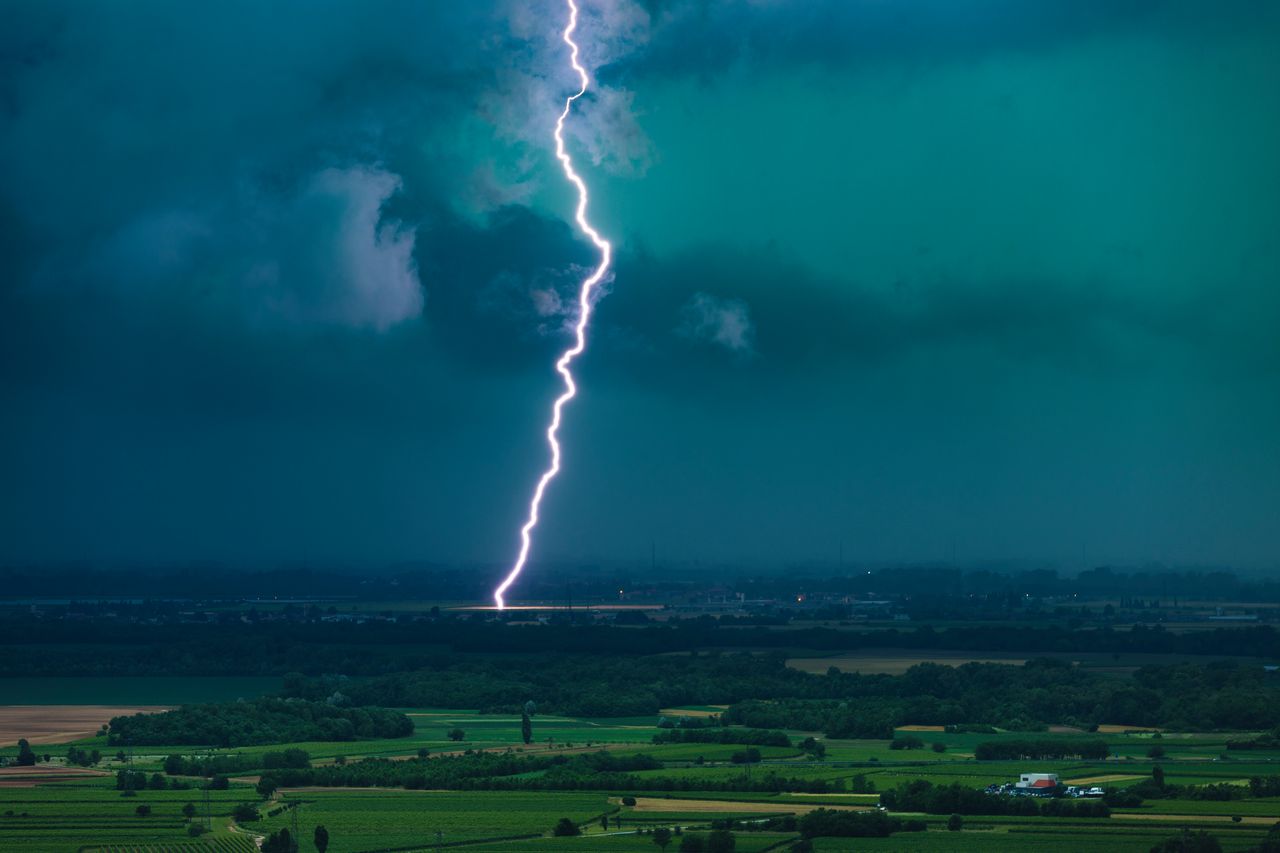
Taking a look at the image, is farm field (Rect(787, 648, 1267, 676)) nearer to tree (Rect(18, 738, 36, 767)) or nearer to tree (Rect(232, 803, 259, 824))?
tree (Rect(18, 738, 36, 767))

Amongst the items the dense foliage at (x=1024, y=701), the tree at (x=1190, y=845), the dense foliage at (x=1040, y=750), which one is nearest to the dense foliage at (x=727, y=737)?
the dense foliage at (x=1024, y=701)

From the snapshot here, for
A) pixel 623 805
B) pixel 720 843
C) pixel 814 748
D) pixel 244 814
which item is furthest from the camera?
pixel 814 748

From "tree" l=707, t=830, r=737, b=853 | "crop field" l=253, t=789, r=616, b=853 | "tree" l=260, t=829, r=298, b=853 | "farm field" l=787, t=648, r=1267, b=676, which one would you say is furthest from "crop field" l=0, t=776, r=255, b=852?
"farm field" l=787, t=648, r=1267, b=676

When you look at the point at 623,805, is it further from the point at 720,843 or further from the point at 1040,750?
the point at 1040,750

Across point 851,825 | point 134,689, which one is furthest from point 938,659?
point 851,825

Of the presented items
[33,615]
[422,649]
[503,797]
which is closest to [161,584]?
[33,615]

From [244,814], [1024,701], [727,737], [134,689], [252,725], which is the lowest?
[244,814]

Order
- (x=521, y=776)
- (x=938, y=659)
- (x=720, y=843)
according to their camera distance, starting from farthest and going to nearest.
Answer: (x=938, y=659), (x=521, y=776), (x=720, y=843)

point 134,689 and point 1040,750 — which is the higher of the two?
point 134,689

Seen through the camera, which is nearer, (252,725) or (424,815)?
(424,815)
